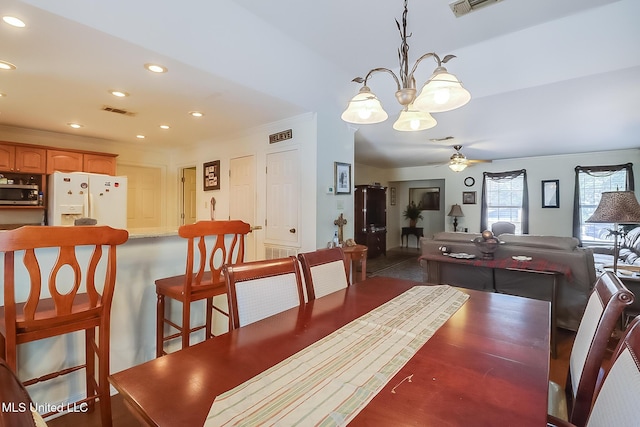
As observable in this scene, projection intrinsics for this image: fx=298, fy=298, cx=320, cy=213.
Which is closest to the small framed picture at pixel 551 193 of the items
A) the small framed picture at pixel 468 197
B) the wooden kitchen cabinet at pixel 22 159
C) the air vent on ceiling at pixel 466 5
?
the small framed picture at pixel 468 197

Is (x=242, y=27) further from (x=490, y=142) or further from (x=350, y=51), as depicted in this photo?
(x=490, y=142)

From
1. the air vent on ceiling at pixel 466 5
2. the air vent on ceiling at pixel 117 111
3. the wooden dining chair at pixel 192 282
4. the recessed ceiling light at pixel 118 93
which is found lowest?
the wooden dining chair at pixel 192 282

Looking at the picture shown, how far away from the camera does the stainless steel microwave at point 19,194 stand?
3635 millimetres

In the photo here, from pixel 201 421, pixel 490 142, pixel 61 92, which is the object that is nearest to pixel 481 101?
pixel 490 142

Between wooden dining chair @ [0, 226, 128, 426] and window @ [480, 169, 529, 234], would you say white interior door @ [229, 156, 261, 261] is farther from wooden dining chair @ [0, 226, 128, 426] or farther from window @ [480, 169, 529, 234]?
window @ [480, 169, 529, 234]

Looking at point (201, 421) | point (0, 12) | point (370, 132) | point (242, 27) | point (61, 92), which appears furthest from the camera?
point (370, 132)

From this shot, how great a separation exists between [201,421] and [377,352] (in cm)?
56

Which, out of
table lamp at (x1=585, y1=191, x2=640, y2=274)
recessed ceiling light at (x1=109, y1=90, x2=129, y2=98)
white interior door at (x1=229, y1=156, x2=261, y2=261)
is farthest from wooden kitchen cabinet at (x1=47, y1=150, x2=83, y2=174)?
table lamp at (x1=585, y1=191, x2=640, y2=274)

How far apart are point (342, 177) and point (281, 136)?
0.94m

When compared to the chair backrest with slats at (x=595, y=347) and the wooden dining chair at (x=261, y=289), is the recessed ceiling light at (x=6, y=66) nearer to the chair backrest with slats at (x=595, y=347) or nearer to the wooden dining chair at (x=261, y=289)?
the wooden dining chair at (x=261, y=289)

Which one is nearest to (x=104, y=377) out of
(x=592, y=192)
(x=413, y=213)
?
(x=592, y=192)

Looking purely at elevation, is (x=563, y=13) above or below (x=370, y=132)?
above

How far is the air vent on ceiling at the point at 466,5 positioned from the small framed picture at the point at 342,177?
196 centimetres

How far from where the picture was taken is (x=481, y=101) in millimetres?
3828
